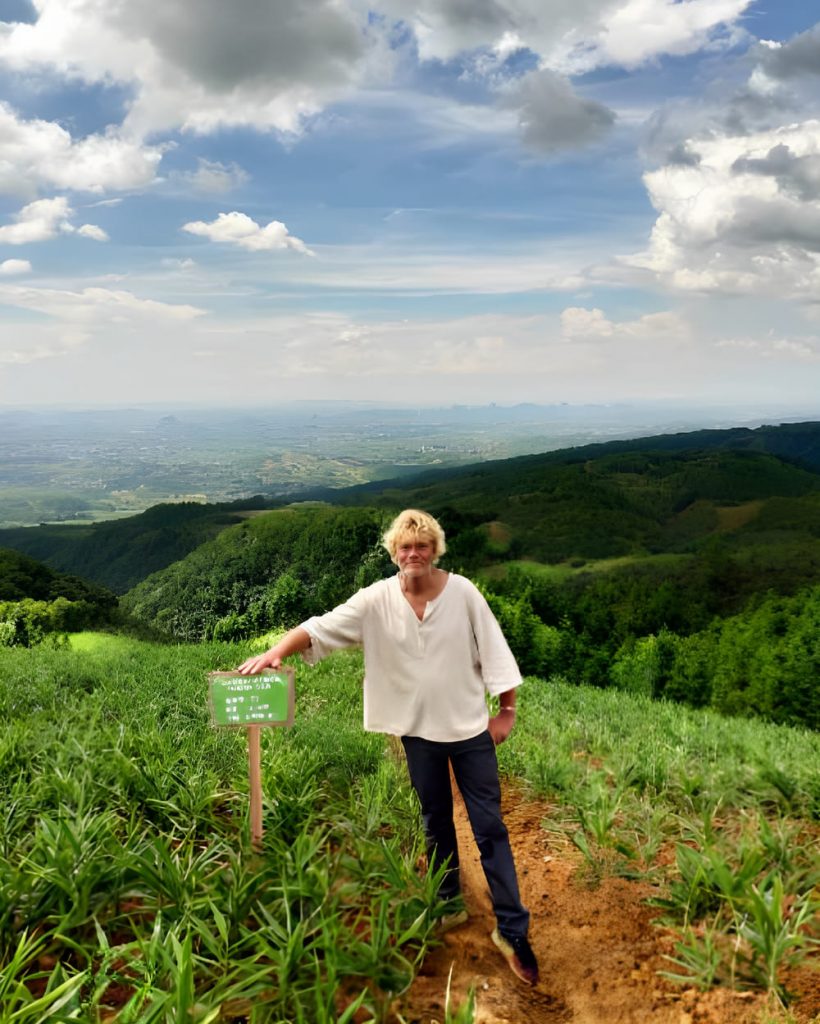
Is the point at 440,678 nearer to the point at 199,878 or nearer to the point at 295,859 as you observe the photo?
the point at 295,859

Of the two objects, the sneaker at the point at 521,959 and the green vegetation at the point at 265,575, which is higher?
the sneaker at the point at 521,959

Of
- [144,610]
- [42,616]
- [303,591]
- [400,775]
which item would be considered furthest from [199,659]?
[144,610]

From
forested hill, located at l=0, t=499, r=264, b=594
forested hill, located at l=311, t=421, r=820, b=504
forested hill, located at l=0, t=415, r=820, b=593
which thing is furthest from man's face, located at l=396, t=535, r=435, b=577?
forested hill, located at l=311, t=421, r=820, b=504

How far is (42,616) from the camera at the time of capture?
1583 inches

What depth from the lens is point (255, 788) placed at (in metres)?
3.93

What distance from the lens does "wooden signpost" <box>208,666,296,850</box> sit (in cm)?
378

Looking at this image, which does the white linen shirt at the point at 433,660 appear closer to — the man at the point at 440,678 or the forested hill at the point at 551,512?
the man at the point at 440,678

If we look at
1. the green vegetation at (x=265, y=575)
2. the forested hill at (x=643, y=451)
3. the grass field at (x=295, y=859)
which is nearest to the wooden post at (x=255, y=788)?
the grass field at (x=295, y=859)

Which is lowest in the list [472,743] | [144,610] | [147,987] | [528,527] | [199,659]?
[144,610]

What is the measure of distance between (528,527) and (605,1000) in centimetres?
9212

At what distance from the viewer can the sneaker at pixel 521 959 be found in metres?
3.39

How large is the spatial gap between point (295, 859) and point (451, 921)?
2.87ft

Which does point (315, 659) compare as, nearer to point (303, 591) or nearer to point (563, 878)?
point (563, 878)

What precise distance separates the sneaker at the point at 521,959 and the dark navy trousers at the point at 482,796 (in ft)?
0.15
